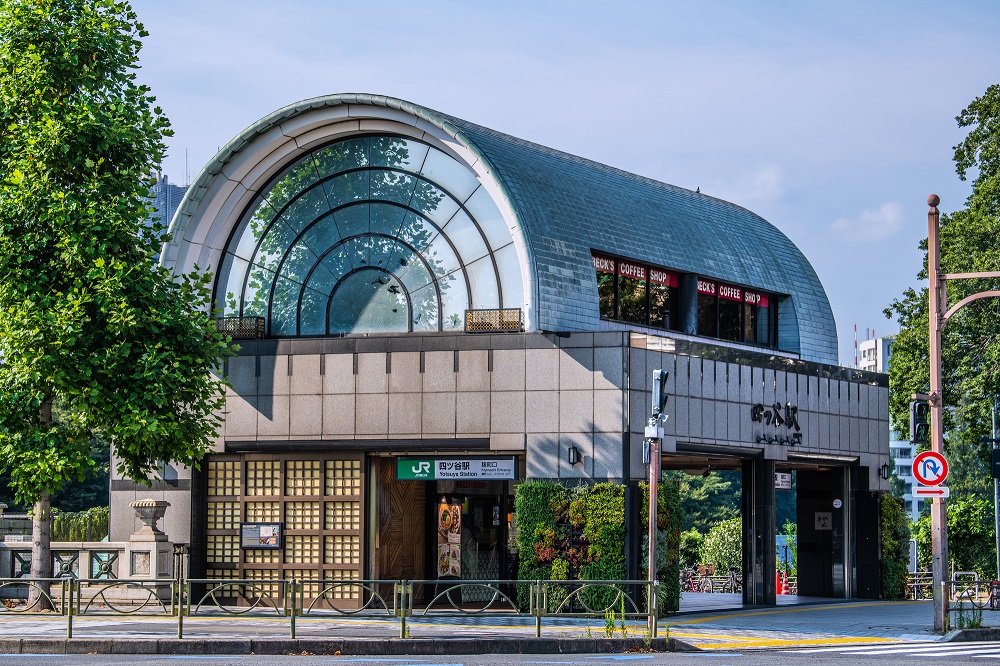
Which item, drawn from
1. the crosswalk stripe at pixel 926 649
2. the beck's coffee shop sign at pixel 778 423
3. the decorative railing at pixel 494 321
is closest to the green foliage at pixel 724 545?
the beck's coffee shop sign at pixel 778 423

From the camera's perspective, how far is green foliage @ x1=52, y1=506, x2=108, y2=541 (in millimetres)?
54219

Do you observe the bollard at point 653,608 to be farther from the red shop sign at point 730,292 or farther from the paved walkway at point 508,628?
the red shop sign at point 730,292

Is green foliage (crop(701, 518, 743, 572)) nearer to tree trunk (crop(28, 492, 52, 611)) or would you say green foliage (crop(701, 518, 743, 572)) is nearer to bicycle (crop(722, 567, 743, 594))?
bicycle (crop(722, 567, 743, 594))

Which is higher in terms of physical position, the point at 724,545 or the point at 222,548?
the point at 222,548

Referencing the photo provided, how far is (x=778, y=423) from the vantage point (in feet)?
108

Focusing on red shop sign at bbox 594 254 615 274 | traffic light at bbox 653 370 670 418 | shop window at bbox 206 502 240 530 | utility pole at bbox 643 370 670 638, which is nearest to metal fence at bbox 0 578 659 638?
utility pole at bbox 643 370 670 638

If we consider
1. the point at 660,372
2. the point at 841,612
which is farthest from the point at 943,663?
the point at 841,612

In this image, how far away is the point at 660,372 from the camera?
25.4 meters

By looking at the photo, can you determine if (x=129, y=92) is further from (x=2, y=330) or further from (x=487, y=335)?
(x=487, y=335)

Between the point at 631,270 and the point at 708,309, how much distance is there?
3.20m

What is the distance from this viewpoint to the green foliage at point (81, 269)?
25.1 metres

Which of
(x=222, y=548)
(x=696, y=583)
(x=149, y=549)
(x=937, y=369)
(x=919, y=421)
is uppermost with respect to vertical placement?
(x=937, y=369)

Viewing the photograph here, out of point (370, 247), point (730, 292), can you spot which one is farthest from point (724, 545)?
point (370, 247)

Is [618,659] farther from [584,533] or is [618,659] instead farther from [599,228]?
[599,228]
